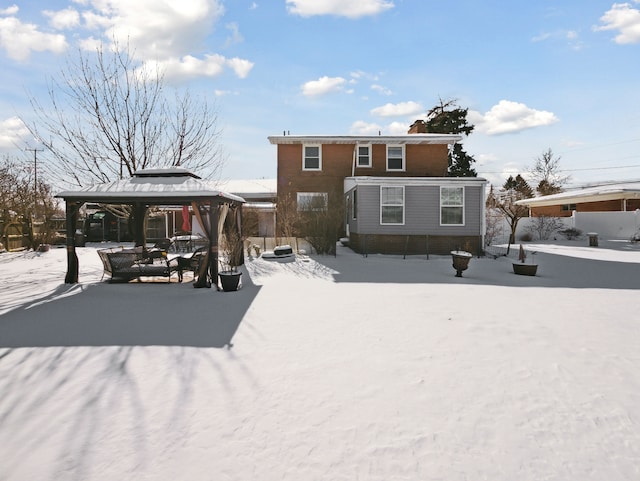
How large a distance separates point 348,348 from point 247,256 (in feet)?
42.0

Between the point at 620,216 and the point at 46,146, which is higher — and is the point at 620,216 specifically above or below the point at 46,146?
below

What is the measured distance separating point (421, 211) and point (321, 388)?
1414 cm

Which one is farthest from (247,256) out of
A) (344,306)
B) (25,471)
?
(25,471)

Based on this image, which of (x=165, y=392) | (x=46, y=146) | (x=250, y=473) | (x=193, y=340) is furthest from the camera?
(x=46, y=146)

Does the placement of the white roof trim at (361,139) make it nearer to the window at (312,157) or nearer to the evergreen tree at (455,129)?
the window at (312,157)

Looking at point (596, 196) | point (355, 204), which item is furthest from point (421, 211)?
point (596, 196)

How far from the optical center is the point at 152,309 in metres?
8.00

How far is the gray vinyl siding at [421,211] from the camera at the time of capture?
679 inches

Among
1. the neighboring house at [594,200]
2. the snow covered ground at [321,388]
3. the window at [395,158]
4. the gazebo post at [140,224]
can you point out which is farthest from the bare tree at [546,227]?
the gazebo post at [140,224]

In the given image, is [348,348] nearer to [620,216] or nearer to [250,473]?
[250,473]

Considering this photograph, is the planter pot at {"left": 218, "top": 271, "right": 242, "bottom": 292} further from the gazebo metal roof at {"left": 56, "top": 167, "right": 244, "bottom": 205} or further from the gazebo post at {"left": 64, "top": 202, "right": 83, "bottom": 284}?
the gazebo post at {"left": 64, "top": 202, "right": 83, "bottom": 284}

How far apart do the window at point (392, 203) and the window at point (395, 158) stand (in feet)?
19.1

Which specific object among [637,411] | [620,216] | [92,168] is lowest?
[637,411]

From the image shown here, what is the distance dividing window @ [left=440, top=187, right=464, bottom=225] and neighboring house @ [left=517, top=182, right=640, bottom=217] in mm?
15053
